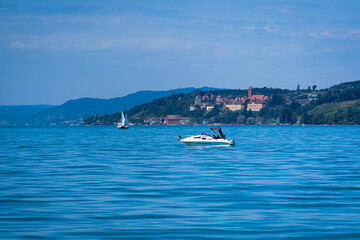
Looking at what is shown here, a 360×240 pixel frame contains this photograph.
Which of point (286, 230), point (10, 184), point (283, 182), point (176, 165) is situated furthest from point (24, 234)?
point (176, 165)

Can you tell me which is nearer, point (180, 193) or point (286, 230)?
point (286, 230)

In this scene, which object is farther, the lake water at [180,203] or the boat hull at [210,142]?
the boat hull at [210,142]

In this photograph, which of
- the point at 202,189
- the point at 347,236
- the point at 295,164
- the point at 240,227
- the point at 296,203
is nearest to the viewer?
the point at 347,236

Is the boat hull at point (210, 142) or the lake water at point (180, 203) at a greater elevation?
the lake water at point (180, 203)

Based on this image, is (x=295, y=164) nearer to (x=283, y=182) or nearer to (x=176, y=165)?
(x=176, y=165)

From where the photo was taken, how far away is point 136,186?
27.6m

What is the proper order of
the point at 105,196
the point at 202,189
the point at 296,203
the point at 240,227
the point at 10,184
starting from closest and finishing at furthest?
the point at 240,227, the point at 296,203, the point at 105,196, the point at 202,189, the point at 10,184

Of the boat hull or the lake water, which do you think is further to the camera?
the boat hull

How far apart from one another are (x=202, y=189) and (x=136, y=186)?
11.7ft

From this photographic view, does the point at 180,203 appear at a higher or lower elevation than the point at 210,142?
higher

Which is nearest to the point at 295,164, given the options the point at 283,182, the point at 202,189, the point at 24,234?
the point at 283,182

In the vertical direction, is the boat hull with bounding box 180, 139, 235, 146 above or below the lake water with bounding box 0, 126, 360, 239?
below

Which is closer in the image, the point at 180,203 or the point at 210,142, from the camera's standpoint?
the point at 180,203

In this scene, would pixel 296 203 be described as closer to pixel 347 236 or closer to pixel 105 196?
pixel 347 236
